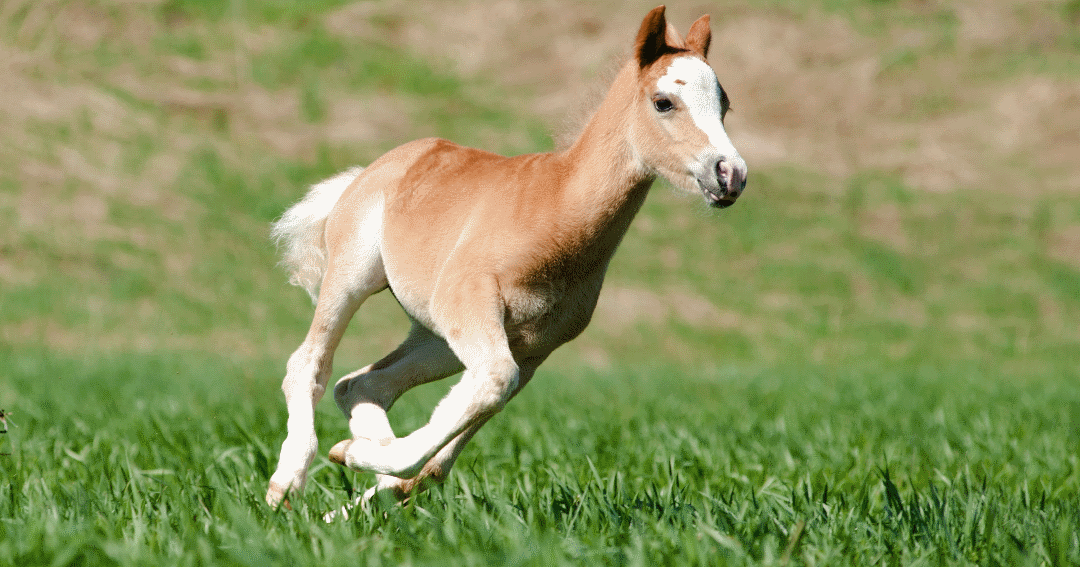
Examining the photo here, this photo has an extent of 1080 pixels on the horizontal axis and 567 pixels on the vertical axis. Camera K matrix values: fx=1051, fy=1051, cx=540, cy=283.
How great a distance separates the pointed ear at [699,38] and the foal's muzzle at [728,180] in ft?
2.18

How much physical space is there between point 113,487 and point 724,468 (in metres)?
2.67

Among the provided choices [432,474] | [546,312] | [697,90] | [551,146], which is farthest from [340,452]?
[551,146]

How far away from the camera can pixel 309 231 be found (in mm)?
4602

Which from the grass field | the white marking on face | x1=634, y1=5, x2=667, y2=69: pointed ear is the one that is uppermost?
x1=634, y1=5, x2=667, y2=69: pointed ear

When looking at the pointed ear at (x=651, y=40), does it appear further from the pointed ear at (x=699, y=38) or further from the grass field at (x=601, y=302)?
the grass field at (x=601, y=302)

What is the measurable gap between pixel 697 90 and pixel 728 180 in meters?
0.36

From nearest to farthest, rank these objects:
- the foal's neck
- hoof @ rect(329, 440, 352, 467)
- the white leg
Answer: the white leg → hoof @ rect(329, 440, 352, 467) → the foal's neck

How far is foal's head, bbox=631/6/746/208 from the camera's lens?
10.9ft

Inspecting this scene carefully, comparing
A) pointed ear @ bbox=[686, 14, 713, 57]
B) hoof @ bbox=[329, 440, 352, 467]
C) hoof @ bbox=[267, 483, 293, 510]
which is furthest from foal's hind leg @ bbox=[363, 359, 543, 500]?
pointed ear @ bbox=[686, 14, 713, 57]

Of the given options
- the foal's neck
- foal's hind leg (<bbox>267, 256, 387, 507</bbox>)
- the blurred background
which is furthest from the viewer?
the blurred background

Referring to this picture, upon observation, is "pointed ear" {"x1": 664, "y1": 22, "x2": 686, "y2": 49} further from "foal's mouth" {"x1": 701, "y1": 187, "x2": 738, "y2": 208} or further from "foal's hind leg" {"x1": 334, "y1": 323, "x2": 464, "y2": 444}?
"foal's hind leg" {"x1": 334, "y1": 323, "x2": 464, "y2": 444}

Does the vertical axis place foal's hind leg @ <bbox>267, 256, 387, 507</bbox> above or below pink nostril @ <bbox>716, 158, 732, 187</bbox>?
below

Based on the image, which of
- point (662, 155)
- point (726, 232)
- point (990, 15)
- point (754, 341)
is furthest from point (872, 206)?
point (662, 155)

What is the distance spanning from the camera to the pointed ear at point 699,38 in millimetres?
3809
